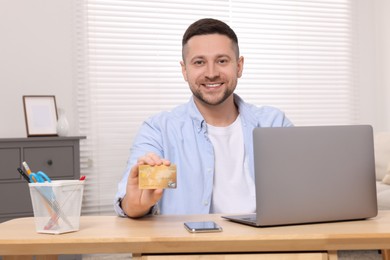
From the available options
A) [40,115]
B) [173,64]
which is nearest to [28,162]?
[40,115]

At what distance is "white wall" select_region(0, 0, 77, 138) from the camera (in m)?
3.65

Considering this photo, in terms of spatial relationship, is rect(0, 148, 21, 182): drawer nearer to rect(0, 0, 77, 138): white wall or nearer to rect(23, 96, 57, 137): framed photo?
rect(23, 96, 57, 137): framed photo

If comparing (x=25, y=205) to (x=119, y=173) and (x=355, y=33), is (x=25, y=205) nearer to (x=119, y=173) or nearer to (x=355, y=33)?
(x=119, y=173)

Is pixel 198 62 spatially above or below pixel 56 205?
above

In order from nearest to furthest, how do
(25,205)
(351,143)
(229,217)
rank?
(351,143) < (229,217) < (25,205)

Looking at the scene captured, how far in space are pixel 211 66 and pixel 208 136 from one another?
25 cm

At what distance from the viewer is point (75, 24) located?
12.6ft

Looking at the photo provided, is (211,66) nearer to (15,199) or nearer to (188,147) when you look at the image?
(188,147)

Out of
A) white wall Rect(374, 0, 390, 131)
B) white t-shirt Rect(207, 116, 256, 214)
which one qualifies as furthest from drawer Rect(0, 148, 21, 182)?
white wall Rect(374, 0, 390, 131)

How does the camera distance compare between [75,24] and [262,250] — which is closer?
[262,250]

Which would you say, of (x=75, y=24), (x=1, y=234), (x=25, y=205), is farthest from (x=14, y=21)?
(x=1, y=234)

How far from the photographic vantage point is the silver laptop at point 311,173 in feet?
4.00

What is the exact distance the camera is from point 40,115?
3564 millimetres

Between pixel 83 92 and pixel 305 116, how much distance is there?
1883mm
